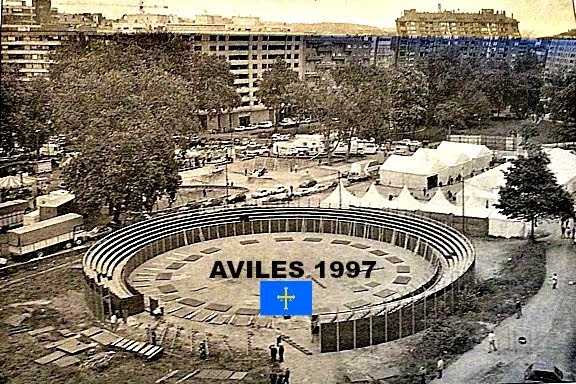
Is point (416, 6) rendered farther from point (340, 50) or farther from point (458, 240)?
point (458, 240)

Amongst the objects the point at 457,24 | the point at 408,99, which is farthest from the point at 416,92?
the point at 457,24

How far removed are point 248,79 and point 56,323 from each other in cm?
201

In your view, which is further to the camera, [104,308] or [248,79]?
[248,79]

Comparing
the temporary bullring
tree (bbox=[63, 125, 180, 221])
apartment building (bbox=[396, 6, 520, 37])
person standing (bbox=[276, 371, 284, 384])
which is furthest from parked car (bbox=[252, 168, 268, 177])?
person standing (bbox=[276, 371, 284, 384])

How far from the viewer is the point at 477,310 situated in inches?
201

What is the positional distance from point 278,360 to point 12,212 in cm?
203

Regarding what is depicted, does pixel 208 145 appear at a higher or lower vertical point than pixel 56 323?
higher

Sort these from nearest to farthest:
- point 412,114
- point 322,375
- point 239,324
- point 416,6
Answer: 1. point 322,375
2. point 239,324
3. point 416,6
4. point 412,114

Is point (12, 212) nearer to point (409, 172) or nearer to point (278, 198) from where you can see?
point (278, 198)

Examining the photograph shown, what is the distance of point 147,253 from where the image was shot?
5613 mm

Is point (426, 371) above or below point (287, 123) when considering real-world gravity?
below

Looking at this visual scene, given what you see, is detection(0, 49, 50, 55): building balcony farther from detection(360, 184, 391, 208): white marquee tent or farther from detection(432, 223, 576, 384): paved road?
detection(432, 223, 576, 384): paved road

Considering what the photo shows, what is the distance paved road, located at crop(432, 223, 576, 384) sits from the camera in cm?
465

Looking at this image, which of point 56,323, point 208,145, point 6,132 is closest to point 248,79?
point 208,145
